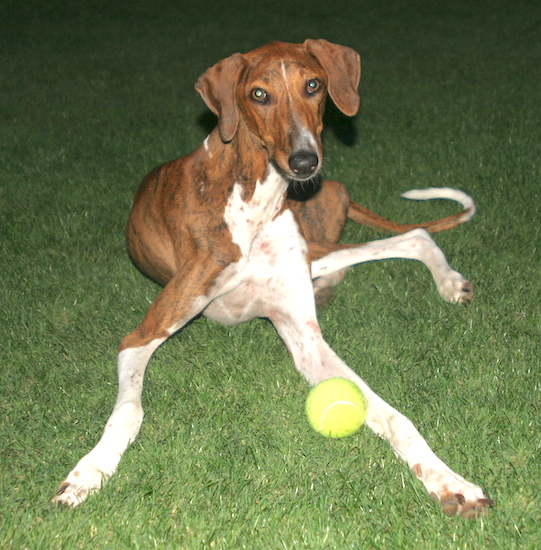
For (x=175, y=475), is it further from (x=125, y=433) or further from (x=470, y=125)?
(x=470, y=125)

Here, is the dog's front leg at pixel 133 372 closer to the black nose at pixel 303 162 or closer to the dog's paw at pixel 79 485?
the dog's paw at pixel 79 485

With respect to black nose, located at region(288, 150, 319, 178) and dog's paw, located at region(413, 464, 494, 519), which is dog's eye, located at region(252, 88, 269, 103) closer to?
black nose, located at region(288, 150, 319, 178)

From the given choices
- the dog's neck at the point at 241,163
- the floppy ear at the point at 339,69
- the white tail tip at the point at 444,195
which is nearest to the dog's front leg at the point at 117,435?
the dog's neck at the point at 241,163

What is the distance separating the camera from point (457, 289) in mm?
4176

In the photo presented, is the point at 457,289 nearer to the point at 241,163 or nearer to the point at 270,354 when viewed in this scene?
the point at 270,354

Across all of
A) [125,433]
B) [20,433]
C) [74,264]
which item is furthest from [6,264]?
[125,433]

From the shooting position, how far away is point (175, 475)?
9.48 feet

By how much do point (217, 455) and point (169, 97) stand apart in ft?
21.2

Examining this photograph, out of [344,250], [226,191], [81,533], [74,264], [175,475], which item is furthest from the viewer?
[74,264]

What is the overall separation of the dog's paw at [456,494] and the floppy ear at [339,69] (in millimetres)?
1918

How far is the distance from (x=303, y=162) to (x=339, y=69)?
818mm

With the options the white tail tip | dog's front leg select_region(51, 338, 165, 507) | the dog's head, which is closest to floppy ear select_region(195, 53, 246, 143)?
the dog's head

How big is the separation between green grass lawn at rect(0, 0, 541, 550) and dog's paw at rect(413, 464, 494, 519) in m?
0.06

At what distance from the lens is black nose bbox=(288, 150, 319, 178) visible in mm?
3107
